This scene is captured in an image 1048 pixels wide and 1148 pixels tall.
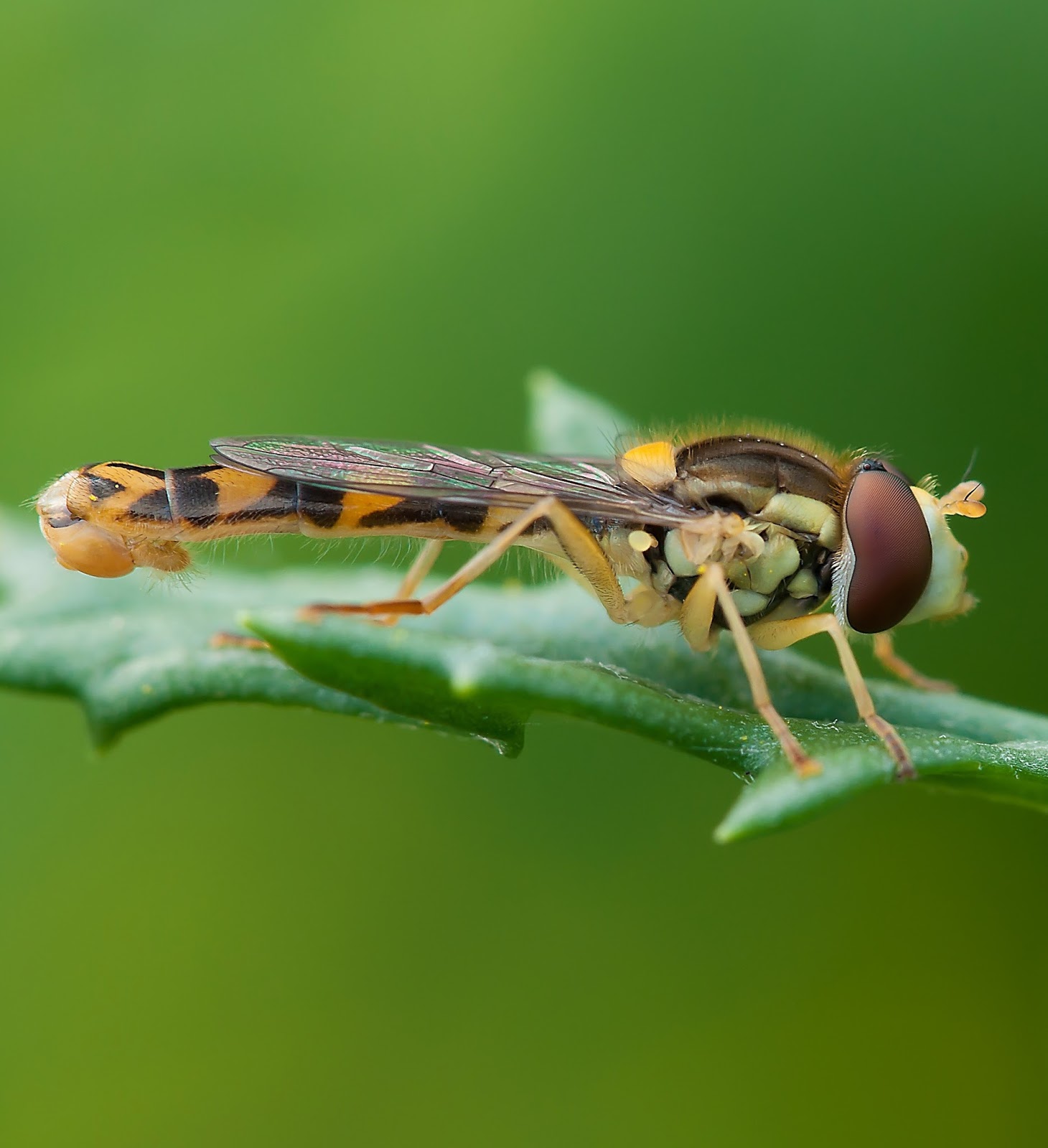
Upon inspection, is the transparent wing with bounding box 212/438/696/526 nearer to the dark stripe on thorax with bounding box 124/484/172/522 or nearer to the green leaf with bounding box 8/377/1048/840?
the dark stripe on thorax with bounding box 124/484/172/522

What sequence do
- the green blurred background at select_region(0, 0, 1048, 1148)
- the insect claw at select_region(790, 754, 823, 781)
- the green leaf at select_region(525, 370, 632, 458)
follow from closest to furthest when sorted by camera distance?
the insect claw at select_region(790, 754, 823, 781) < the green leaf at select_region(525, 370, 632, 458) < the green blurred background at select_region(0, 0, 1048, 1148)

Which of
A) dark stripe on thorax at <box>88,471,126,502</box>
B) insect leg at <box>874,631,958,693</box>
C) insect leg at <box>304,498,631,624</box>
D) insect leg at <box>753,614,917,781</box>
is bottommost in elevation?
insect leg at <box>874,631,958,693</box>

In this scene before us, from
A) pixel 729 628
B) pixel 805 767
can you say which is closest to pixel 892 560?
pixel 729 628

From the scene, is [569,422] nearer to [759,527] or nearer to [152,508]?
[759,527]

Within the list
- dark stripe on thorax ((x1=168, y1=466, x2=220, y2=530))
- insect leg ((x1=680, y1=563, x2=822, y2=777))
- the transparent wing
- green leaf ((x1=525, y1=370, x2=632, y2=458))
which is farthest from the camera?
green leaf ((x1=525, y1=370, x2=632, y2=458))

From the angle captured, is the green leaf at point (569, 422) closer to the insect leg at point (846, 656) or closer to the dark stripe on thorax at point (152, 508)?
the insect leg at point (846, 656)

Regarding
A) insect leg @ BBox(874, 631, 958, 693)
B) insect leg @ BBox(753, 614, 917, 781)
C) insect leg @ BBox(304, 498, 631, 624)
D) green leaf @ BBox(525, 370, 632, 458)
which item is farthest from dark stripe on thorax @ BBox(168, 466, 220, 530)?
insect leg @ BBox(874, 631, 958, 693)

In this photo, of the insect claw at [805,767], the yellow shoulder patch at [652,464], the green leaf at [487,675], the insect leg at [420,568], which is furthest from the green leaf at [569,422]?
the insect claw at [805,767]

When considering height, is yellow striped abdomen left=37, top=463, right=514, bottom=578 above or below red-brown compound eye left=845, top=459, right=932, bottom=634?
above
